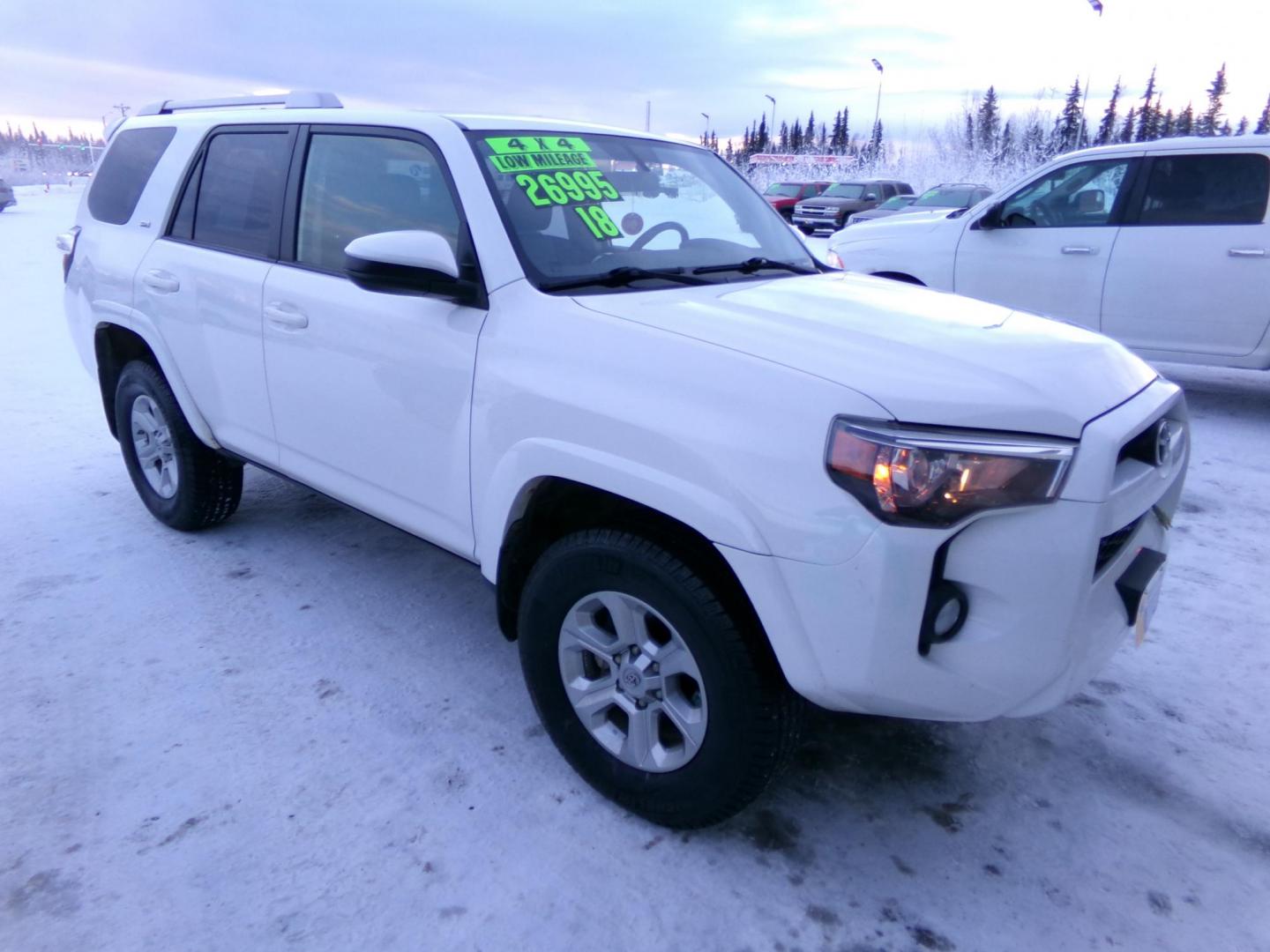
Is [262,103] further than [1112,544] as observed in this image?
Yes

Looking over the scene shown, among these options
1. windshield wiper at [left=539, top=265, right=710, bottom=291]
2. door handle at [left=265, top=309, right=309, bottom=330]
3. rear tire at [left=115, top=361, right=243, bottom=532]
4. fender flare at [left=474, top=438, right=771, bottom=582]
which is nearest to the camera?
fender flare at [left=474, top=438, right=771, bottom=582]

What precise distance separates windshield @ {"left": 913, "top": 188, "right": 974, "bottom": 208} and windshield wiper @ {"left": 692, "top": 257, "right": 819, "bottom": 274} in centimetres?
1818

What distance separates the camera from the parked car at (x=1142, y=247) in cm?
615

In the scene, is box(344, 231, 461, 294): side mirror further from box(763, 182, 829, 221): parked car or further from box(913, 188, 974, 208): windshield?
box(763, 182, 829, 221): parked car

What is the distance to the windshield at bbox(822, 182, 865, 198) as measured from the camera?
24.0m

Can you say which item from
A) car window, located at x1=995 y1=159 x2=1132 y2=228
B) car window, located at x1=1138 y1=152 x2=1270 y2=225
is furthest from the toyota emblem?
car window, located at x1=995 y1=159 x2=1132 y2=228

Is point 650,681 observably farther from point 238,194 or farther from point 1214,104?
point 1214,104

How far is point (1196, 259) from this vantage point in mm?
6250

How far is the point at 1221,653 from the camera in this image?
130 inches

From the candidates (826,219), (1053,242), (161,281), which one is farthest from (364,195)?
(826,219)

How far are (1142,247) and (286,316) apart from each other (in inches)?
234

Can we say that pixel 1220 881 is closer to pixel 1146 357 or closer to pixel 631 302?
pixel 631 302

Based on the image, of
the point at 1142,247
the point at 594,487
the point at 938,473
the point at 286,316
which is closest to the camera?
the point at 938,473

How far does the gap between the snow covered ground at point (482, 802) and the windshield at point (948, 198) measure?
17.7m
